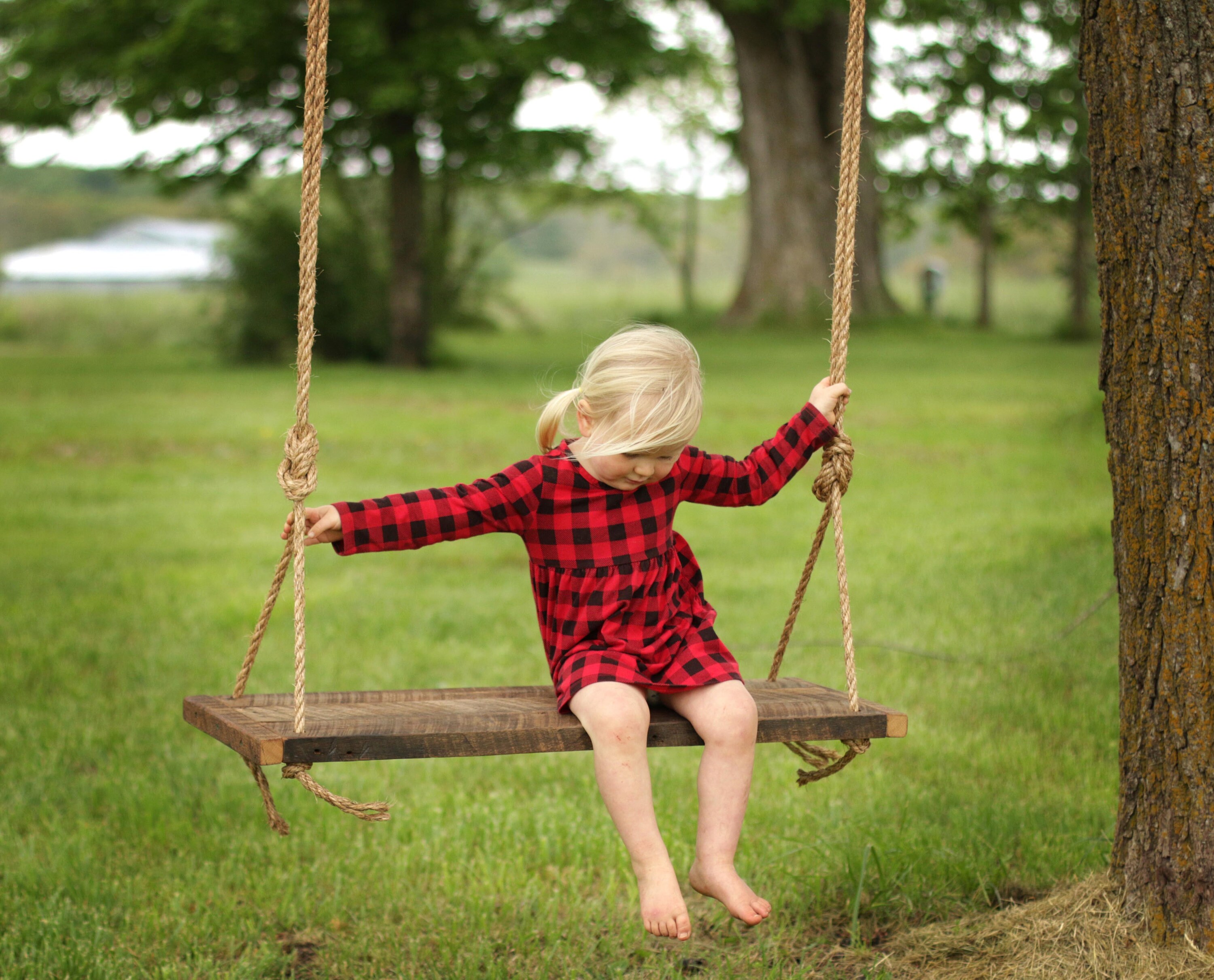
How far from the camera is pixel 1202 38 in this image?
244 cm

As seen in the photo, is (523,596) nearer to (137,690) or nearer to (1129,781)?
(137,690)

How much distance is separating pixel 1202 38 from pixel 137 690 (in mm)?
4105

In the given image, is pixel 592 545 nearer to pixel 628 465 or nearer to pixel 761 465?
pixel 628 465

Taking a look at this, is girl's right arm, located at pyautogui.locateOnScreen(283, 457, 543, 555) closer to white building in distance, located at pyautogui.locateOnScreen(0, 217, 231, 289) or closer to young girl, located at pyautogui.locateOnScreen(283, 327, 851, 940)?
young girl, located at pyautogui.locateOnScreen(283, 327, 851, 940)

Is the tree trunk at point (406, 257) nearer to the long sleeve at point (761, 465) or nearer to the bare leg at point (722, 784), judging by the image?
the long sleeve at point (761, 465)

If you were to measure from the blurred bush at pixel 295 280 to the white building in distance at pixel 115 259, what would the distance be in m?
26.7

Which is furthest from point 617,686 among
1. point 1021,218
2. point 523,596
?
point 1021,218

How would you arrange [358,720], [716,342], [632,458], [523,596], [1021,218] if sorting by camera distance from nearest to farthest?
[358,720]
[632,458]
[523,596]
[716,342]
[1021,218]

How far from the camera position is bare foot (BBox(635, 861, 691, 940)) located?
7.69 ft

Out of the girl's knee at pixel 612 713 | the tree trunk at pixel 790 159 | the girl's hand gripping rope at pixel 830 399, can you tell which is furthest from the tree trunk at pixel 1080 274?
the girl's knee at pixel 612 713

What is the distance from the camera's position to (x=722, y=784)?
98.9 inches

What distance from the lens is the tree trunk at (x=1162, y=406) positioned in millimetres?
2477

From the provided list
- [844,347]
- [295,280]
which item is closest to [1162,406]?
[844,347]

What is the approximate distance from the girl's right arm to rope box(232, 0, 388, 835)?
7cm
